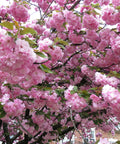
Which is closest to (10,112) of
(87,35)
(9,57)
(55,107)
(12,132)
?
(55,107)

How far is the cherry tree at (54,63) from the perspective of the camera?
4.38ft

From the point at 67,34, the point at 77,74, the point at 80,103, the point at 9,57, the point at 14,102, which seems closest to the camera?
the point at 9,57

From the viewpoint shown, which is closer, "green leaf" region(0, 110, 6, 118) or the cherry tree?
the cherry tree

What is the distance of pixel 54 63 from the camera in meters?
2.10

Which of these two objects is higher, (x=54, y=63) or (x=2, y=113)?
(x=54, y=63)

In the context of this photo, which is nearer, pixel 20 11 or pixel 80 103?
pixel 80 103

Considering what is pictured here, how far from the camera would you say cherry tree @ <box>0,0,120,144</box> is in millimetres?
1335

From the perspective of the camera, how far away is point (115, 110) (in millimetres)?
1814

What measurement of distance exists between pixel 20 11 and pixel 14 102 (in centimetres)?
171

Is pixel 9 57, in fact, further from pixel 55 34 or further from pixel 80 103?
pixel 55 34

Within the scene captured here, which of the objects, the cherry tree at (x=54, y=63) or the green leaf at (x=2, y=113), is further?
the green leaf at (x=2, y=113)

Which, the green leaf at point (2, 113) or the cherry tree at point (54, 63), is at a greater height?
the cherry tree at point (54, 63)

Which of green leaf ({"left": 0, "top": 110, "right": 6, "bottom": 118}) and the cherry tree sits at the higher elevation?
the cherry tree

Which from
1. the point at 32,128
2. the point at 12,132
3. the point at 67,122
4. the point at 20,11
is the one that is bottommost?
the point at 12,132
